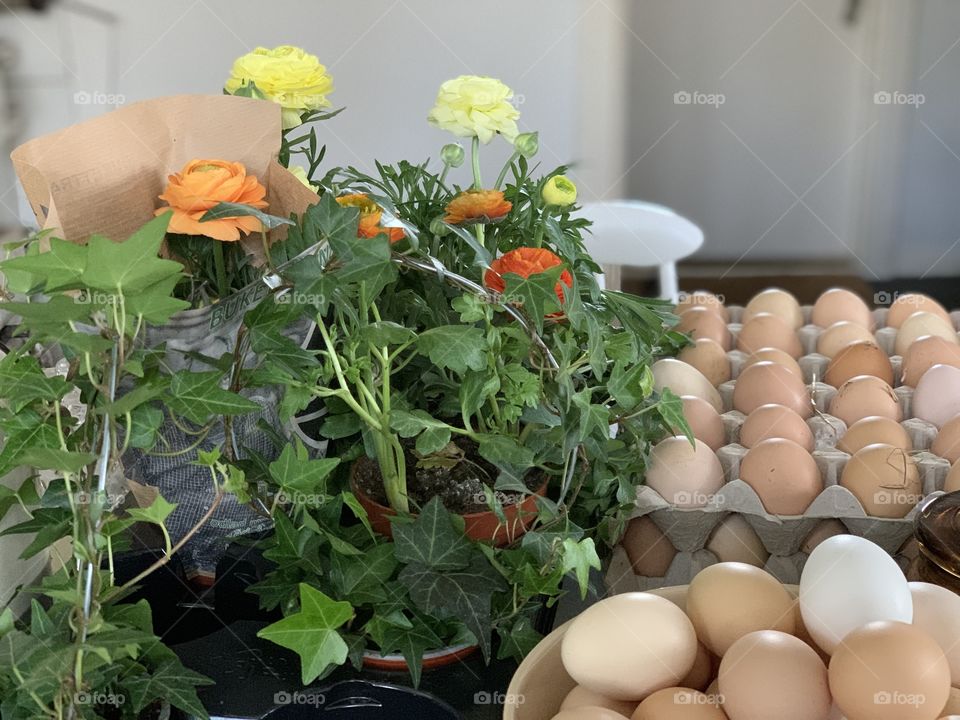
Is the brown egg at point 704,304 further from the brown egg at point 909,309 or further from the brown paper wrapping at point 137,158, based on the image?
the brown paper wrapping at point 137,158

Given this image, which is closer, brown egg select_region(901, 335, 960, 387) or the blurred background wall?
brown egg select_region(901, 335, 960, 387)

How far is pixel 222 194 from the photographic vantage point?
1.92 ft

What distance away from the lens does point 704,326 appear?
3.55ft

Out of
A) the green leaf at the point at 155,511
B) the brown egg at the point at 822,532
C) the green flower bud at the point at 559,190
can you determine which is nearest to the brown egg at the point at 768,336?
the brown egg at the point at 822,532

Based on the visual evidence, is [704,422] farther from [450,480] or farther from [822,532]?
[450,480]

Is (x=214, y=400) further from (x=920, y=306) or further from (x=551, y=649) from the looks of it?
(x=920, y=306)

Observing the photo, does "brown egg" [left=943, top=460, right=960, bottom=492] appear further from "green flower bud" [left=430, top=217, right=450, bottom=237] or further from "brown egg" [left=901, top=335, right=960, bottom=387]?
"green flower bud" [left=430, top=217, right=450, bottom=237]

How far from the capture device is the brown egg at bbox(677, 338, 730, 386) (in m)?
1.01

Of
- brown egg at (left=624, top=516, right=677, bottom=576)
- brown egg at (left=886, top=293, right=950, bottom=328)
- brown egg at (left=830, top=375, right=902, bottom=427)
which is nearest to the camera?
brown egg at (left=624, top=516, right=677, bottom=576)

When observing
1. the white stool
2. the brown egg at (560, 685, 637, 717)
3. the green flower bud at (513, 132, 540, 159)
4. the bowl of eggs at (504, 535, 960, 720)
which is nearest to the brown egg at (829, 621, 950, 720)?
the bowl of eggs at (504, 535, 960, 720)

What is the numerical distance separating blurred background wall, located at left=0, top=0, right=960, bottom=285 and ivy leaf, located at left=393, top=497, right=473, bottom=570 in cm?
213

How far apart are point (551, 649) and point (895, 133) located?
284 cm

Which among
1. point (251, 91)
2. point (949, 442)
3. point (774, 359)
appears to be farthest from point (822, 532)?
point (251, 91)

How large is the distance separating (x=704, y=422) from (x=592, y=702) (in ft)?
1.17
